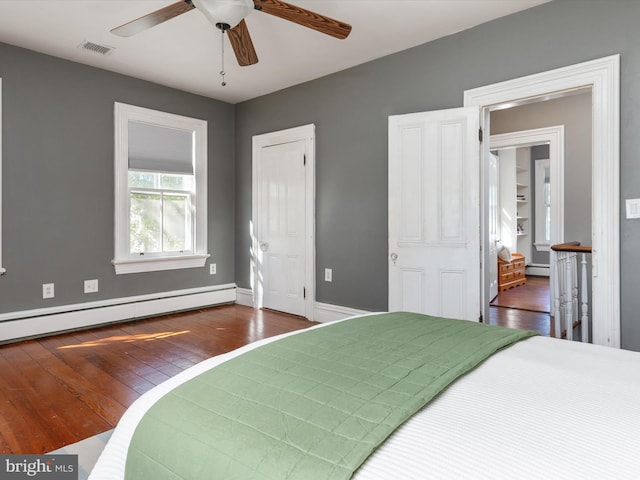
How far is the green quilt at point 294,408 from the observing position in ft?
2.54

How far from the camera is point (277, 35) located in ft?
10.7

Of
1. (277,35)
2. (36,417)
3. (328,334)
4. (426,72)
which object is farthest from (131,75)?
(328,334)

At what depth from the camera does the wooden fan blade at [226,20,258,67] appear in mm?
2492

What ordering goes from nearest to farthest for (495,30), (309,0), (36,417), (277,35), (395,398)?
(395,398) < (36,417) < (309,0) < (495,30) < (277,35)

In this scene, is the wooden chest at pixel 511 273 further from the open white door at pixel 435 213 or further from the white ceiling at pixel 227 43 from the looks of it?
the white ceiling at pixel 227 43

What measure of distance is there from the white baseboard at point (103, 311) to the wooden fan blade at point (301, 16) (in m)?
3.22

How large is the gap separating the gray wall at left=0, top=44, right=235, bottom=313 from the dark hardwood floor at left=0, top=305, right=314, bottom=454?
50 cm

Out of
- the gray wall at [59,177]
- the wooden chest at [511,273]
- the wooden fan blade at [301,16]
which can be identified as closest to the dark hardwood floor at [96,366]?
the gray wall at [59,177]

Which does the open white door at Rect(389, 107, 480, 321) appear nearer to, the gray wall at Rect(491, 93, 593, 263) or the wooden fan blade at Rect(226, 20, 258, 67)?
the wooden fan blade at Rect(226, 20, 258, 67)

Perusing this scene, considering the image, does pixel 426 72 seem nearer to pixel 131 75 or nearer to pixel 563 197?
Result: pixel 563 197

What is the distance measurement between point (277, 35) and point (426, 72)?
129 centimetres

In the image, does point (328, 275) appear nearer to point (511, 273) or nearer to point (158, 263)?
point (158, 263)

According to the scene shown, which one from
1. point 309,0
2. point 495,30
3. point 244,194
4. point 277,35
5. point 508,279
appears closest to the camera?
point 309,0

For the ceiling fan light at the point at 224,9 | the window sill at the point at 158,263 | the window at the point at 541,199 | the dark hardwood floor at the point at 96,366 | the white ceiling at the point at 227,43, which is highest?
the white ceiling at the point at 227,43
